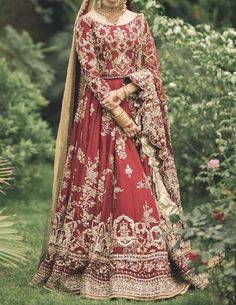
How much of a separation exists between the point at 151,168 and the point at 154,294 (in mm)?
825

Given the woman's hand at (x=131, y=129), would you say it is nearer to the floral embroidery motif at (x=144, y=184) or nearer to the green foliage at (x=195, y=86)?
the floral embroidery motif at (x=144, y=184)

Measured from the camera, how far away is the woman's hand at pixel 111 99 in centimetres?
594

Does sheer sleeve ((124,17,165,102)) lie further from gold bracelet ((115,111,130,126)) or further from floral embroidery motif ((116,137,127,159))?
floral embroidery motif ((116,137,127,159))

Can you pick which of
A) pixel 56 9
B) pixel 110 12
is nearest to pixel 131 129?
pixel 110 12

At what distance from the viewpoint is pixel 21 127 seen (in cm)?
938

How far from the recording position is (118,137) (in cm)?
601

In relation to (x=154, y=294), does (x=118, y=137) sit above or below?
above

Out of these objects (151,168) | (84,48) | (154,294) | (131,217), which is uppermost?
(84,48)

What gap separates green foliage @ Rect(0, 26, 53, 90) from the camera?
34.9 feet

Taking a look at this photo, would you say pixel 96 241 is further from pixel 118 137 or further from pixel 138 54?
pixel 138 54

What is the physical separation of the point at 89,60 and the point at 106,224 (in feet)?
3.35

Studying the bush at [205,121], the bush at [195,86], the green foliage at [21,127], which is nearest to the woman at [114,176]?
the bush at [205,121]

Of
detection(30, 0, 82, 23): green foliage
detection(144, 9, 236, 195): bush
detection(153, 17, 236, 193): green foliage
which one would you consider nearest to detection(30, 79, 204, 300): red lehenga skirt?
detection(153, 17, 236, 193): green foliage

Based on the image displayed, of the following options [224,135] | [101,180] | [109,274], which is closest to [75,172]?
[101,180]
